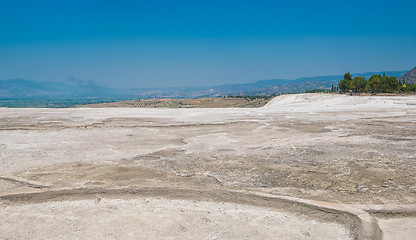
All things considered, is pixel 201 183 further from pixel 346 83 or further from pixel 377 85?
pixel 346 83

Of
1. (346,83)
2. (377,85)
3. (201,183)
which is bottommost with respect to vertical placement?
(201,183)

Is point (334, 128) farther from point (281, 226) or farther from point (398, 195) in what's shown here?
point (281, 226)

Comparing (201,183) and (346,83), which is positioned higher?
(346,83)

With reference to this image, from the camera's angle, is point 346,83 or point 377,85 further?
point 346,83

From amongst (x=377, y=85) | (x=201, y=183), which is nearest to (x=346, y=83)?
(x=377, y=85)

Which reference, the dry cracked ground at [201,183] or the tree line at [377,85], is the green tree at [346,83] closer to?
the tree line at [377,85]

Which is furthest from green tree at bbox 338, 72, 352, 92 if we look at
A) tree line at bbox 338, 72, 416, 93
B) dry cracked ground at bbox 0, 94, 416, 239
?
dry cracked ground at bbox 0, 94, 416, 239

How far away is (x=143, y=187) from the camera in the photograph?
8.21 metres

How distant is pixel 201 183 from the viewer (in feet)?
28.0

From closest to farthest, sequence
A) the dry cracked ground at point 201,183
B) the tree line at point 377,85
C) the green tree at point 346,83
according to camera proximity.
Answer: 1. the dry cracked ground at point 201,183
2. the tree line at point 377,85
3. the green tree at point 346,83

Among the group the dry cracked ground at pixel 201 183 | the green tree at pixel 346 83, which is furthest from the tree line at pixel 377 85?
the dry cracked ground at pixel 201 183

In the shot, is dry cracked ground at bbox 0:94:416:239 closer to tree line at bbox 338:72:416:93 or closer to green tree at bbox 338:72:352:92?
tree line at bbox 338:72:416:93

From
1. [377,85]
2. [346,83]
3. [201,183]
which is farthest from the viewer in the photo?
[346,83]

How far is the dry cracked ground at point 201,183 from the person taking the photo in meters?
6.35
